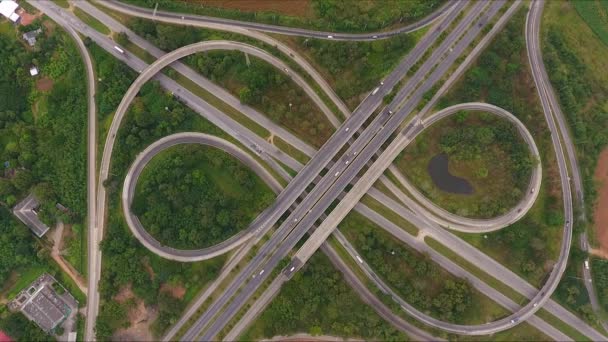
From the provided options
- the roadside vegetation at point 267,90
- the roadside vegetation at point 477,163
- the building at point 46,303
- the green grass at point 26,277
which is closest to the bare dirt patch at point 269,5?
the roadside vegetation at point 267,90

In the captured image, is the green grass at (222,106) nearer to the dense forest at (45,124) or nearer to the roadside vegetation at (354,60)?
the roadside vegetation at (354,60)

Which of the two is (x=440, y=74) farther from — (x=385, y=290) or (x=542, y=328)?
(x=542, y=328)

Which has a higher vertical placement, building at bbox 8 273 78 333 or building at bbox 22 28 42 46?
building at bbox 22 28 42 46

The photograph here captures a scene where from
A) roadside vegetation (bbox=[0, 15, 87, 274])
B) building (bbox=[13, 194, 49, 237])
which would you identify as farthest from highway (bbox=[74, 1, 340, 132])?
building (bbox=[13, 194, 49, 237])

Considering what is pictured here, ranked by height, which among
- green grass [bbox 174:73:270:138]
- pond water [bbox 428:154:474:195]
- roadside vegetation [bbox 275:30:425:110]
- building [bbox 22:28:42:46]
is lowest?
pond water [bbox 428:154:474:195]

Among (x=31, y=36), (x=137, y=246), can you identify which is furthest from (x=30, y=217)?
(x=31, y=36)

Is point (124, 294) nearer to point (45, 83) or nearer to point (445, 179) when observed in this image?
point (45, 83)

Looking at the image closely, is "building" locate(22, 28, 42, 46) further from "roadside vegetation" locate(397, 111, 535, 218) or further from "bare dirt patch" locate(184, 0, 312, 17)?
"roadside vegetation" locate(397, 111, 535, 218)

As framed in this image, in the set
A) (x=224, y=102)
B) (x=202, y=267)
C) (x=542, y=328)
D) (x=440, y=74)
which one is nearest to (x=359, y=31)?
(x=440, y=74)
